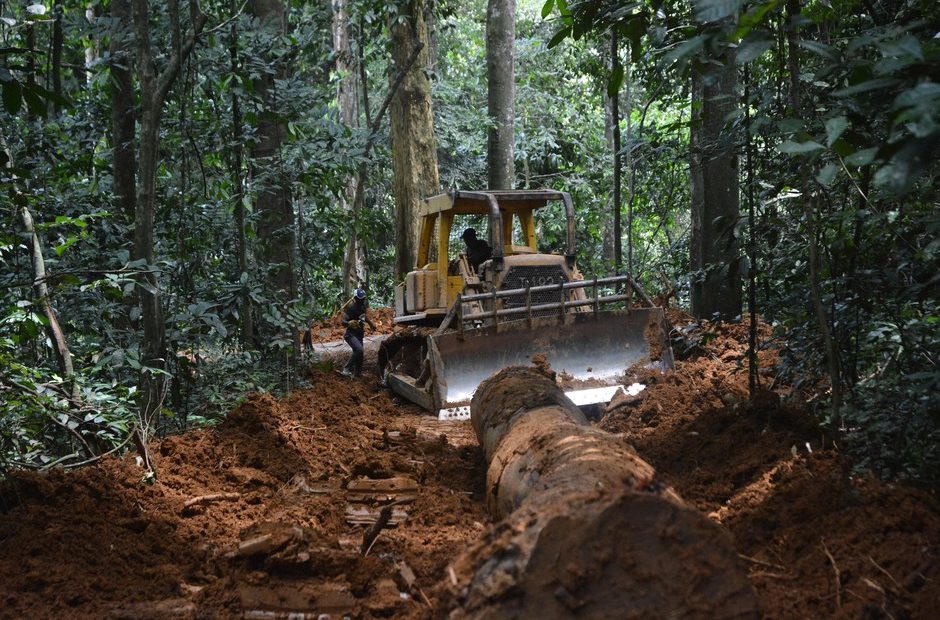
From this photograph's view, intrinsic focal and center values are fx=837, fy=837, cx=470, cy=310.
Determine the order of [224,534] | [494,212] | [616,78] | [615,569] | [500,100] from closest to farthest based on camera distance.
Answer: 1. [615,569]
2. [616,78]
3. [224,534]
4. [494,212]
5. [500,100]

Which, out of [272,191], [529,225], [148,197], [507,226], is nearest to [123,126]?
[272,191]

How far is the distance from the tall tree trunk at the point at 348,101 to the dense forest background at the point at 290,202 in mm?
3149

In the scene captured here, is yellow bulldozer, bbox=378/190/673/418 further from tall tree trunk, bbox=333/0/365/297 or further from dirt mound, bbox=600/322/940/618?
tall tree trunk, bbox=333/0/365/297

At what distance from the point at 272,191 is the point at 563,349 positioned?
395 centimetres

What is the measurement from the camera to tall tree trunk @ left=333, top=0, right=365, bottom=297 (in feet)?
61.1

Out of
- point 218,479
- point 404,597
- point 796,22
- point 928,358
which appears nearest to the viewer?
point 796,22

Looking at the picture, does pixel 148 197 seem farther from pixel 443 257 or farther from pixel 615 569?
pixel 443 257

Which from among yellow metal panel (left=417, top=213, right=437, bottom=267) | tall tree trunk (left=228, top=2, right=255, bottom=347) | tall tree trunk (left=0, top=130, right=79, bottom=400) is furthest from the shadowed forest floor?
yellow metal panel (left=417, top=213, right=437, bottom=267)

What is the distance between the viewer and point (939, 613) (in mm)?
2803

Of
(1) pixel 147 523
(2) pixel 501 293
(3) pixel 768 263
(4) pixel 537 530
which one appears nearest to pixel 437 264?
(2) pixel 501 293

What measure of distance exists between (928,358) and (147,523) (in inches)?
170

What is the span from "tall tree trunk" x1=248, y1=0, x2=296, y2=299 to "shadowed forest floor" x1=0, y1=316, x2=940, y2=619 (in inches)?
136

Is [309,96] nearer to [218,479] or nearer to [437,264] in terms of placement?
[437,264]

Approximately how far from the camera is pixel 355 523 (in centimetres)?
523
